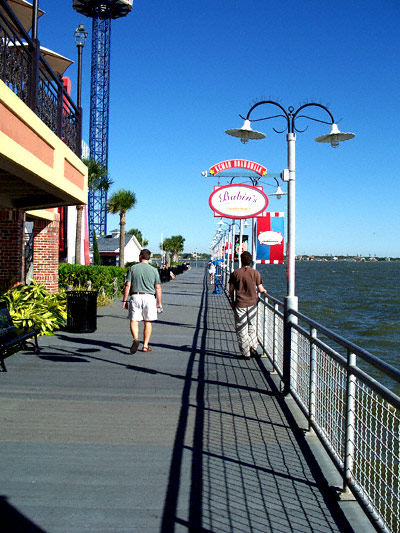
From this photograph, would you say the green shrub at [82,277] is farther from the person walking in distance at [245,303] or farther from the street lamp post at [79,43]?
the person walking in distance at [245,303]

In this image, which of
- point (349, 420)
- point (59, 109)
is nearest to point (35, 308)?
point (59, 109)

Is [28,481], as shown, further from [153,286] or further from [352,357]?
[153,286]

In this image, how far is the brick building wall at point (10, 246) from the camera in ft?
41.0

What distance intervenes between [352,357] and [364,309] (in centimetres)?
4115

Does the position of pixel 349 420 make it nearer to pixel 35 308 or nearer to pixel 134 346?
pixel 134 346

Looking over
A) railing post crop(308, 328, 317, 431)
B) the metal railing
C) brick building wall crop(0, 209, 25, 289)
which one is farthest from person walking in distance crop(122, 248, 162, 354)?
brick building wall crop(0, 209, 25, 289)

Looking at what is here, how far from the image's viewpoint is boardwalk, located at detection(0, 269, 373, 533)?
369cm

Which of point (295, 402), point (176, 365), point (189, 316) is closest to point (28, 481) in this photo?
point (295, 402)

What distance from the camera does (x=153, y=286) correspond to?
9391mm

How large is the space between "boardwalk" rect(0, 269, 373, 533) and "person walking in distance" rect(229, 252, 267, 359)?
564 millimetres

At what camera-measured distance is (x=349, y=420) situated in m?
4.16

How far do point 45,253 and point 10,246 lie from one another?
2121 mm

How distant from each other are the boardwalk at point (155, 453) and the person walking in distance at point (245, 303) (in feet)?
1.85

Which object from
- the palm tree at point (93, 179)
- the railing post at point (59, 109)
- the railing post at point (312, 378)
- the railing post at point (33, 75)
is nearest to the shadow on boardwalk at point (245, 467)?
the railing post at point (312, 378)
